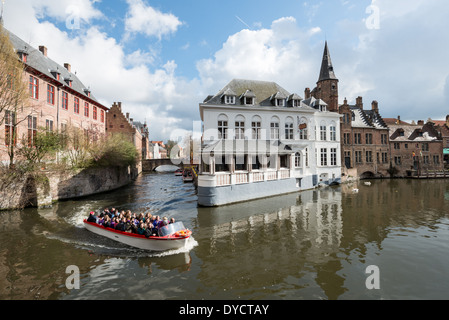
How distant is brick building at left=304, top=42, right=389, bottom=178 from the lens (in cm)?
3347

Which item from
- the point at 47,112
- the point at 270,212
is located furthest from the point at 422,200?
the point at 47,112

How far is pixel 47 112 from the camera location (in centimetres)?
2386

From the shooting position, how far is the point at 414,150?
39781 millimetres

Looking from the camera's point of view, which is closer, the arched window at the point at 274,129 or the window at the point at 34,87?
the window at the point at 34,87

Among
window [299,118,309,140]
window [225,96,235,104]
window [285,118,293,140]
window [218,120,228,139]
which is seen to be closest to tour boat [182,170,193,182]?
window [218,120,228,139]

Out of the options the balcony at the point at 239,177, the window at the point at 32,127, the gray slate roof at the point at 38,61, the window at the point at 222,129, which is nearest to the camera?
the balcony at the point at 239,177

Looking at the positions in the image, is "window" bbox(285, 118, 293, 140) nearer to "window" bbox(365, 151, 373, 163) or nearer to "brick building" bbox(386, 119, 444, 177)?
"window" bbox(365, 151, 373, 163)

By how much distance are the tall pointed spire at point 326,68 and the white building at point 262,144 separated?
23.5 feet

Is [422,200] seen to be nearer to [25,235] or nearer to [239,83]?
[239,83]

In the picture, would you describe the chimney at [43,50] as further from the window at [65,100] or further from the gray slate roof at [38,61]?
the window at [65,100]

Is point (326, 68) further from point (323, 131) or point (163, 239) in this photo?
point (163, 239)

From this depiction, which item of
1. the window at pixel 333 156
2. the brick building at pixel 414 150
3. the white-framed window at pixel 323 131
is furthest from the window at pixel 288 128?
the brick building at pixel 414 150

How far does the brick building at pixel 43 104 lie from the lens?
744 inches
